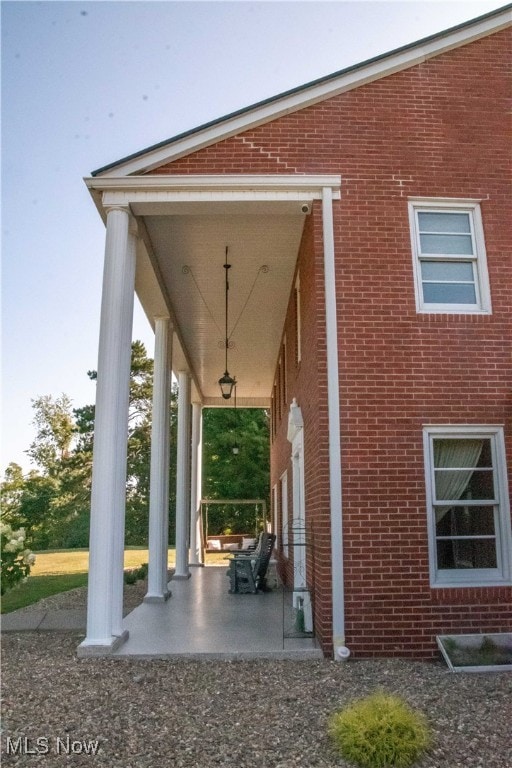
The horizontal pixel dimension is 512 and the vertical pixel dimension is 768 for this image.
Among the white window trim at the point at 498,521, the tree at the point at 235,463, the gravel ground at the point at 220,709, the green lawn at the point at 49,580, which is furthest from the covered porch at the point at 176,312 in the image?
the tree at the point at 235,463

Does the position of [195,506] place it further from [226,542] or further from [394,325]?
[394,325]

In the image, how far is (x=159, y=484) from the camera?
10.4 metres

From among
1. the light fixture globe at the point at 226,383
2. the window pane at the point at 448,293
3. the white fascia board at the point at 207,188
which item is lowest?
the light fixture globe at the point at 226,383

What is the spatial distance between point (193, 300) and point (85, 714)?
7.94m

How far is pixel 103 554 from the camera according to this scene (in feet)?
20.8

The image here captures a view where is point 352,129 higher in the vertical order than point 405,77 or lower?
lower

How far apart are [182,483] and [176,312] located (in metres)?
4.08

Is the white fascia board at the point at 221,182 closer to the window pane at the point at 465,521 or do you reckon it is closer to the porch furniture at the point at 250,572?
the window pane at the point at 465,521

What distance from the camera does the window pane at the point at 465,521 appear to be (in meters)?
6.54

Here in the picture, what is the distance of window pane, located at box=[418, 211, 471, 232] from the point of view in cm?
729

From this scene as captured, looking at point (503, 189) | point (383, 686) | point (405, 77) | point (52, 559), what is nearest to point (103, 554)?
point (383, 686)

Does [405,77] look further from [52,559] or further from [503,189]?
[52,559]

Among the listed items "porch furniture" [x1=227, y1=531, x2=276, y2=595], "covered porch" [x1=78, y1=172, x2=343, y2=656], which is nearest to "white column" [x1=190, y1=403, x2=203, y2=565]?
"covered porch" [x1=78, y1=172, x2=343, y2=656]

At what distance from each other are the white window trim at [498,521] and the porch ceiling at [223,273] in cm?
326
